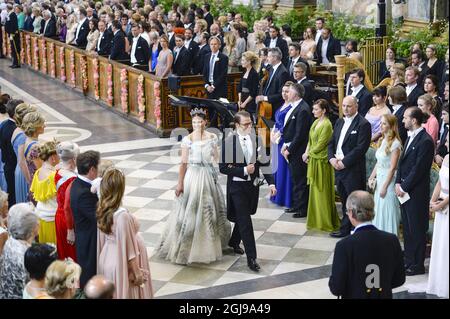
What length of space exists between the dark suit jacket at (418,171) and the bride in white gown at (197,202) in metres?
2.05

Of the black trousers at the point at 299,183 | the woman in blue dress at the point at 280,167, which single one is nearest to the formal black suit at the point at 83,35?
the woman in blue dress at the point at 280,167

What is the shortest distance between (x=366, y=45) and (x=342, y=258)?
33.8ft

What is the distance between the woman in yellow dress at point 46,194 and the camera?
841cm

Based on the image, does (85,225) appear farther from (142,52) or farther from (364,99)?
(142,52)

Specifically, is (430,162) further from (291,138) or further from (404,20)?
(404,20)

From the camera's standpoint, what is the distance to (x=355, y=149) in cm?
1003

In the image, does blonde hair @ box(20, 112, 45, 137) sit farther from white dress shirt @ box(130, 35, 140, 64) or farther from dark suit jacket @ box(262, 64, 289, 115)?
white dress shirt @ box(130, 35, 140, 64)

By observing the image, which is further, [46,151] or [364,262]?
[46,151]

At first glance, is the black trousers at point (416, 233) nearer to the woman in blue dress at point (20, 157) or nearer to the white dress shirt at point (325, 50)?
the woman in blue dress at point (20, 157)

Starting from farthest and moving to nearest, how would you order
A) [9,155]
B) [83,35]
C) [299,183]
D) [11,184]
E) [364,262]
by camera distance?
[83,35], [299,183], [11,184], [9,155], [364,262]

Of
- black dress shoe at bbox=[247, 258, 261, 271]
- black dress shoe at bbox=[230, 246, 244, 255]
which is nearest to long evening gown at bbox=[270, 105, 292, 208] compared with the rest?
black dress shoe at bbox=[230, 246, 244, 255]

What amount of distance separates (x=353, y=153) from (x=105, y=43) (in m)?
10.8

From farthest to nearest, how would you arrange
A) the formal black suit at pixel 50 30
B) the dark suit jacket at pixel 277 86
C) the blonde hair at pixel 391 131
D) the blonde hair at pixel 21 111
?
the formal black suit at pixel 50 30 < the dark suit jacket at pixel 277 86 < the blonde hair at pixel 21 111 < the blonde hair at pixel 391 131

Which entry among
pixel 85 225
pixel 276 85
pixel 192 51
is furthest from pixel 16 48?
pixel 85 225
